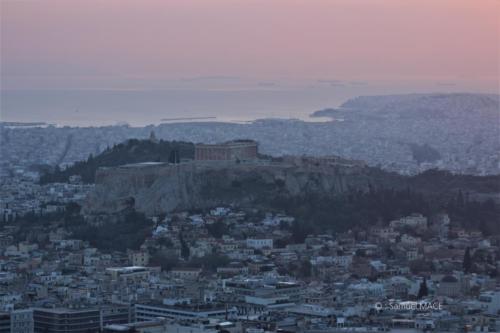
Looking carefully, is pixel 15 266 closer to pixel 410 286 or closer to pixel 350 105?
pixel 410 286

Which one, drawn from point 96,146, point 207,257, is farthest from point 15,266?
point 96,146

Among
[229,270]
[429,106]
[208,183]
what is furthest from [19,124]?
[229,270]

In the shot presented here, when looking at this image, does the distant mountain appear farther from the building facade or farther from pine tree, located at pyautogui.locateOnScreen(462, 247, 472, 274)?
pine tree, located at pyautogui.locateOnScreen(462, 247, 472, 274)

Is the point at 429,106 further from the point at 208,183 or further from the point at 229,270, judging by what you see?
the point at 229,270

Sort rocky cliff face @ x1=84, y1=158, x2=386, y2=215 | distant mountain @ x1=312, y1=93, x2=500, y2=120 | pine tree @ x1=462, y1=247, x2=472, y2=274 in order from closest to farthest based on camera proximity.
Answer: pine tree @ x1=462, y1=247, x2=472, y2=274, rocky cliff face @ x1=84, y1=158, x2=386, y2=215, distant mountain @ x1=312, y1=93, x2=500, y2=120

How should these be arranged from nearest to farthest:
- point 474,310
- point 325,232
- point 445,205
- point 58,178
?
point 474,310 → point 325,232 → point 445,205 → point 58,178

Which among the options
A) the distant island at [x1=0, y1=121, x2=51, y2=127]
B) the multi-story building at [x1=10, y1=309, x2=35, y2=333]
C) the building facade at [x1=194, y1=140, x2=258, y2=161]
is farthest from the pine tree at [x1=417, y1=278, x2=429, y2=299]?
the distant island at [x1=0, y1=121, x2=51, y2=127]
